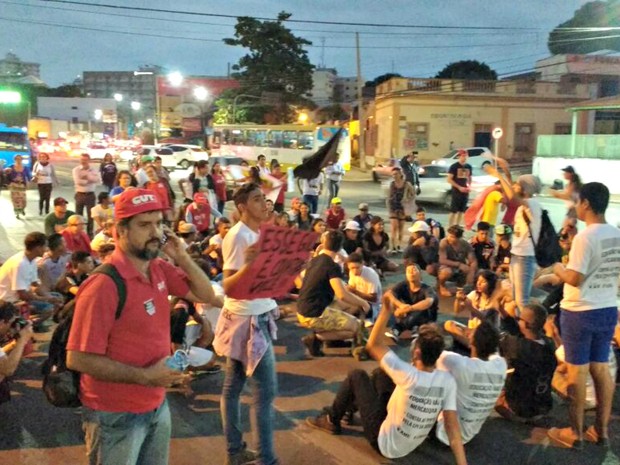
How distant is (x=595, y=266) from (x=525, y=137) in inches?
1452

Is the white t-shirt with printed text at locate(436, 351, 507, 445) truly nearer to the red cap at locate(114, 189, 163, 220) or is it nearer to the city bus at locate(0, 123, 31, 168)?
the red cap at locate(114, 189, 163, 220)

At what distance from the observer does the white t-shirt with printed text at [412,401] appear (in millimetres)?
4043

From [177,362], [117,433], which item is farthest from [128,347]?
[117,433]

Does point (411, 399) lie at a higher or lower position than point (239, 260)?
lower

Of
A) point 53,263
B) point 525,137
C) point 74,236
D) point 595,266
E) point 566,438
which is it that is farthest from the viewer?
point 525,137

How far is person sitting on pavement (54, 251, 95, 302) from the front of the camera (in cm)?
724

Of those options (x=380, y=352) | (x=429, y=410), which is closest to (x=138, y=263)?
(x=380, y=352)

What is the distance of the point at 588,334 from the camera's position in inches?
174

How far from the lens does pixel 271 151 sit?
32.1 meters

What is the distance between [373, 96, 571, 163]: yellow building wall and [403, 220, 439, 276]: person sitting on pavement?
2662 cm

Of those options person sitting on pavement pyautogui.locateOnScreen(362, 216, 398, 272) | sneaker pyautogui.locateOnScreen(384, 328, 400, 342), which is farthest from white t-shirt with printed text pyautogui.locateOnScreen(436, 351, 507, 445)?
person sitting on pavement pyautogui.locateOnScreen(362, 216, 398, 272)

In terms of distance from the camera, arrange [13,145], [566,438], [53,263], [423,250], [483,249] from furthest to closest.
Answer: [13,145], [423,250], [483,249], [53,263], [566,438]

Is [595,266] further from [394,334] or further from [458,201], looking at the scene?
[458,201]

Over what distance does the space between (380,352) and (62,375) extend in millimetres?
1999
